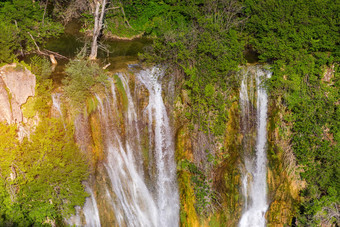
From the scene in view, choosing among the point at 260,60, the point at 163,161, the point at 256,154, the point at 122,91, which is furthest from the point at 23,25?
the point at 256,154

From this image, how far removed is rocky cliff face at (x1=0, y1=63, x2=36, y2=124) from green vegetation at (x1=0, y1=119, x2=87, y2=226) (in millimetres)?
509

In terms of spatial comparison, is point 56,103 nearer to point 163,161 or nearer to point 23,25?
point 163,161

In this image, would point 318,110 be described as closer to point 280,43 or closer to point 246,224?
point 280,43

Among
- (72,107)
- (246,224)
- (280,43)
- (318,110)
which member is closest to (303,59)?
(280,43)

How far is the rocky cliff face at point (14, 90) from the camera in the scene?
12.4 metres

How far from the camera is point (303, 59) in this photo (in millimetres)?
16688

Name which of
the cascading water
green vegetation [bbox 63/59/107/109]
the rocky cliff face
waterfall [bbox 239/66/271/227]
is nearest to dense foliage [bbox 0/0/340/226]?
green vegetation [bbox 63/59/107/109]

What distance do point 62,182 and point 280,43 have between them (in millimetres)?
10878

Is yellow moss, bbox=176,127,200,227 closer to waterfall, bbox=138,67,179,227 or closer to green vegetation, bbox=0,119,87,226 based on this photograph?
waterfall, bbox=138,67,179,227

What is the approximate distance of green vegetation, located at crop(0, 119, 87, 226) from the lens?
12125 millimetres

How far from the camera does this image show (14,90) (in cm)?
1260

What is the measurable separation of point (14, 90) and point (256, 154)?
9.99 m

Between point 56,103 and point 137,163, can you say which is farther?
point 137,163

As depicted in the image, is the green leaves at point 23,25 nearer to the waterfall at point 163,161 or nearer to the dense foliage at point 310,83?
the waterfall at point 163,161
